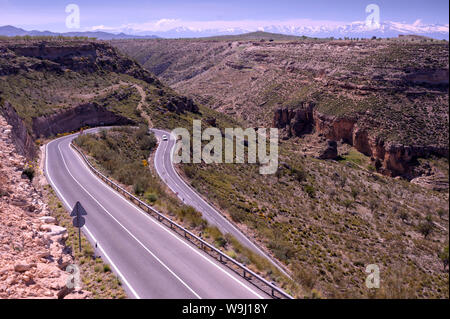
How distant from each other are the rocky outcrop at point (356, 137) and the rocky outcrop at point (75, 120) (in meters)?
41.3

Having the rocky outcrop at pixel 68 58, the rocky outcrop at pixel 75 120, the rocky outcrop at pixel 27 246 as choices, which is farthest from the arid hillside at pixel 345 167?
the rocky outcrop at pixel 68 58

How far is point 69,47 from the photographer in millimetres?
67750

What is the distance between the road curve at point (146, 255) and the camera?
10672 millimetres

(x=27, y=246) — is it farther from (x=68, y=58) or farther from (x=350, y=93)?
(x=350, y=93)

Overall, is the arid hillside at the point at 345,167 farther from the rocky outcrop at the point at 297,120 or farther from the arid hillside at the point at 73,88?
the arid hillside at the point at 73,88

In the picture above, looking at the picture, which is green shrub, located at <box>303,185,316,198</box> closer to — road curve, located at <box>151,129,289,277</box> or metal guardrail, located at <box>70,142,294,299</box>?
road curve, located at <box>151,129,289,277</box>

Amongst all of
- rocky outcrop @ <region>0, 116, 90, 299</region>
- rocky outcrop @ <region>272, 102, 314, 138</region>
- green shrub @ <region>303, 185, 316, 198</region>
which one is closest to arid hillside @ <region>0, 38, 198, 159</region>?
rocky outcrop @ <region>272, 102, 314, 138</region>

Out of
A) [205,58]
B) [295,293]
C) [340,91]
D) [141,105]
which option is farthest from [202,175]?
[205,58]

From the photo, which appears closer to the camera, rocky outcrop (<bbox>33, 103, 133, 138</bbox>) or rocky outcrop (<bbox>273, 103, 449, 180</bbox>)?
rocky outcrop (<bbox>33, 103, 133, 138</bbox>)

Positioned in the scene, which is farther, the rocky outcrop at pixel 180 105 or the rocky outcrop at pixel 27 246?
the rocky outcrop at pixel 180 105

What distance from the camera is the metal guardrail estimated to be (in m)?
10.5

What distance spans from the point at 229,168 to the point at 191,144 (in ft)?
26.6

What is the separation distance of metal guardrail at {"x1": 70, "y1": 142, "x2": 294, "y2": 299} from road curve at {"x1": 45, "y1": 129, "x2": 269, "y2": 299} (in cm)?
31

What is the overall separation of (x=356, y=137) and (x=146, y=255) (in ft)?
188
